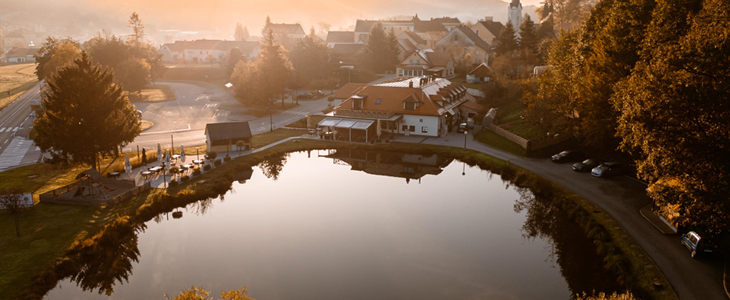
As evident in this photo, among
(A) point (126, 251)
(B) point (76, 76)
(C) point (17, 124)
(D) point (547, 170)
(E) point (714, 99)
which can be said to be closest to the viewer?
(E) point (714, 99)

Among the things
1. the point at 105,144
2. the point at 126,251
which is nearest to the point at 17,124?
the point at 105,144

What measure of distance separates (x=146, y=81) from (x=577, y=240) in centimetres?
8468

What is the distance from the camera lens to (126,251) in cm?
2831

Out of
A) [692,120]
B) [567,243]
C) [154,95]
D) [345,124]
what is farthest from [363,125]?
[154,95]

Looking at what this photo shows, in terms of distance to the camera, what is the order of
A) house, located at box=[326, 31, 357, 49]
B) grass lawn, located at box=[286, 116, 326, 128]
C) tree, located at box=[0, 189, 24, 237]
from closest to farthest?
tree, located at box=[0, 189, 24, 237]
grass lawn, located at box=[286, 116, 326, 128]
house, located at box=[326, 31, 357, 49]

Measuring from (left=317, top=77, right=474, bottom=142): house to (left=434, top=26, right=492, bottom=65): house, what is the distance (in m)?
45.6

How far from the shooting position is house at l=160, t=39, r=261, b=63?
Result: 498 ft

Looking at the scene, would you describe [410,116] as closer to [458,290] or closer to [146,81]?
[458,290]

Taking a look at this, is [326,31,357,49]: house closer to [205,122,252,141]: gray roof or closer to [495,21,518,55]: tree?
[495,21,518,55]: tree

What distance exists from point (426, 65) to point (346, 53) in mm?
37003

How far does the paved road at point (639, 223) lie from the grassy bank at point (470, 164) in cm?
73

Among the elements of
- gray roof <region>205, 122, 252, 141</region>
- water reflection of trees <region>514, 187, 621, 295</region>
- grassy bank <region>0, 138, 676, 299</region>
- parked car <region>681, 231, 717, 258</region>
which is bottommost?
water reflection of trees <region>514, 187, 621, 295</region>

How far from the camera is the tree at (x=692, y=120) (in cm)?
2206

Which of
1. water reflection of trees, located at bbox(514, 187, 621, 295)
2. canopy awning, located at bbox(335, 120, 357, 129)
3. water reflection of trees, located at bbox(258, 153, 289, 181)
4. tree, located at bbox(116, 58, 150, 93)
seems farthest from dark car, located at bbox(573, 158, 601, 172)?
tree, located at bbox(116, 58, 150, 93)
